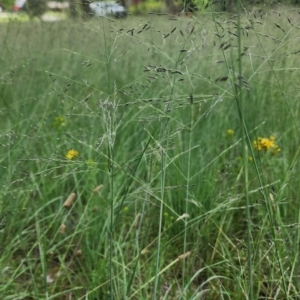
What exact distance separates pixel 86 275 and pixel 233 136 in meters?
0.97

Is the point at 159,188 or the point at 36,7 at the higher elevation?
the point at 36,7

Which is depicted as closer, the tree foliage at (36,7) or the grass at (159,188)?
the grass at (159,188)

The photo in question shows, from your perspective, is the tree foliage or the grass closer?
the grass

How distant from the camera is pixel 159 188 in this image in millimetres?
1341

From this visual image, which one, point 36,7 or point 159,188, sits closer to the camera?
point 159,188

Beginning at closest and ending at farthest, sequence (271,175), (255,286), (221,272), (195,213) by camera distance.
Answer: (255,286) < (221,272) < (195,213) < (271,175)

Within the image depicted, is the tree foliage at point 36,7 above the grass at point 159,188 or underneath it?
above

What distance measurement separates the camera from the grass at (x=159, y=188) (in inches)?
49.6

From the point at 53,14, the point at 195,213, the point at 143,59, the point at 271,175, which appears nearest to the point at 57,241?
the point at 195,213

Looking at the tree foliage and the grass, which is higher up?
the tree foliage

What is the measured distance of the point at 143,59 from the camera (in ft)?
10.6

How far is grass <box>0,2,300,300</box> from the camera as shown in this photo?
1259 millimetres

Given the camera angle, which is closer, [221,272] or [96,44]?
[221,272]

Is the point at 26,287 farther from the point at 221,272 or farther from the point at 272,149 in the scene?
the point at 272,149
